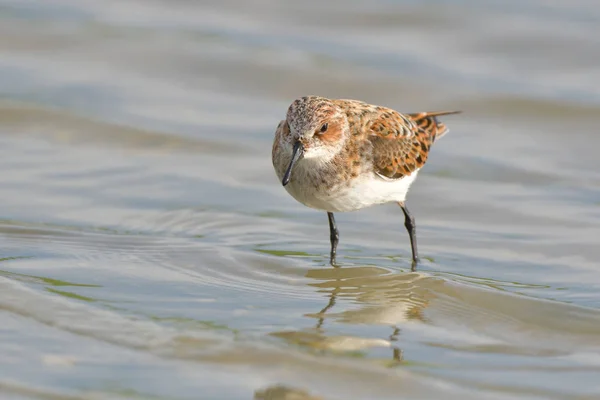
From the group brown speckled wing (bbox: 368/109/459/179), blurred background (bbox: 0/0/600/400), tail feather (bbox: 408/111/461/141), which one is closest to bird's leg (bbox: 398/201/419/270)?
blurred background (bbox: 0/0/600/400)

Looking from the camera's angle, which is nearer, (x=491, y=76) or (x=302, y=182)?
(x=302, y=182)

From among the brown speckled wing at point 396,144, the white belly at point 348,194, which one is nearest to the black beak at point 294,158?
the white belly at point 348,194

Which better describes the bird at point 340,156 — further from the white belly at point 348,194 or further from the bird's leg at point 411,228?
the bird's leg at point 411,228

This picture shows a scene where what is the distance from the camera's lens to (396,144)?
802 centimetres

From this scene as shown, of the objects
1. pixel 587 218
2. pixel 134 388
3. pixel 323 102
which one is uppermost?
pixel 323 102

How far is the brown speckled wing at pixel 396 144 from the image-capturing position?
25.7 ft

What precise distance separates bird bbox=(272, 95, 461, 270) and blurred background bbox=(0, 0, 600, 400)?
589 mm

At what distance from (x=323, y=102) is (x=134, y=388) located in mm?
2930

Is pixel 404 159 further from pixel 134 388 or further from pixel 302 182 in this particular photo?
pixel 134 388

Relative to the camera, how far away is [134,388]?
536 cm

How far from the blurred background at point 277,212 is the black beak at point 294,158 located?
0.78 meters

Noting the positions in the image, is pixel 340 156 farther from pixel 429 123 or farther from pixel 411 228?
pixel 429 123

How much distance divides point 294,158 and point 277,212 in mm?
2271

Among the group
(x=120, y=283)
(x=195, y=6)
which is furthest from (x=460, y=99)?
(x=120, y=283)
